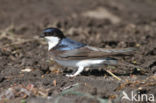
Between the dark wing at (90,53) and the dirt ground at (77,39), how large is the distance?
0.31 m

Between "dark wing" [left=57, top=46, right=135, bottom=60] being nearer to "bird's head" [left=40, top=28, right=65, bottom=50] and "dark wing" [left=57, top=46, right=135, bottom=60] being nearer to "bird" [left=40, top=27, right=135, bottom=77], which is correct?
"bird" [left=40, top=27, right=135, bottom=77]

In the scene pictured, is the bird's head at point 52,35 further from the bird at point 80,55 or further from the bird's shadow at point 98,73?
the bird's shadow at point 98,73

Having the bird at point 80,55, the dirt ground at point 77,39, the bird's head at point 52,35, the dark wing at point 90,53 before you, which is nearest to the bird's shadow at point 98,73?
the dirt ground at point 77,39

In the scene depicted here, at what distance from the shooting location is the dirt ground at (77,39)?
13.3 ft

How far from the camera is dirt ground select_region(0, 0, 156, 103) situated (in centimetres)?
407

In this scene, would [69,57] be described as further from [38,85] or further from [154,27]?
[154,27]

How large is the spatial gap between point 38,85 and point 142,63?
6.77 feet

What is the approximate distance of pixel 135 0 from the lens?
11461mm

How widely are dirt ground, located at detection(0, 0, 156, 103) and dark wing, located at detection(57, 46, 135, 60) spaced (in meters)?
0.31

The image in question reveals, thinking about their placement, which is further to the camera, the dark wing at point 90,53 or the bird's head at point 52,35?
the bird's head at point 52,35

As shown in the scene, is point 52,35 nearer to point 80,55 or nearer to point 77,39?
point 80,55

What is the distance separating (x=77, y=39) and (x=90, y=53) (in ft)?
7.87

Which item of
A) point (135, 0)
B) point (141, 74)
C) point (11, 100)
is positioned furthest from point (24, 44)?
point (135, 0)

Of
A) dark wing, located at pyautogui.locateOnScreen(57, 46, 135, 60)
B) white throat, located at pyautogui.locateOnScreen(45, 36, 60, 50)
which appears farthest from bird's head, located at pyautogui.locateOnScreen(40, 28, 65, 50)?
dark wing, located at pyautogui.locateOnScreen(57, 46, 135, 60)
